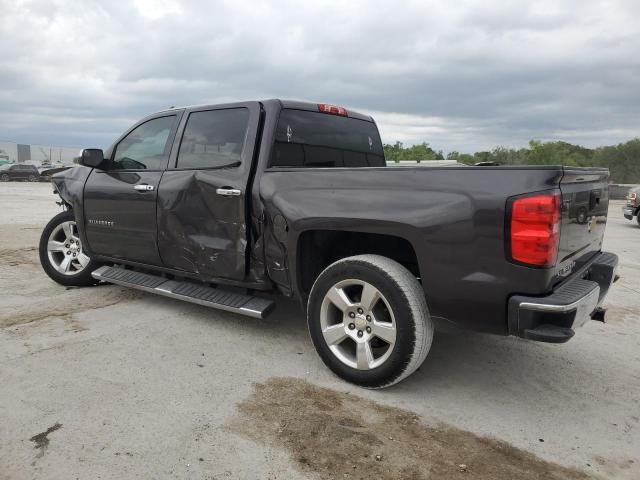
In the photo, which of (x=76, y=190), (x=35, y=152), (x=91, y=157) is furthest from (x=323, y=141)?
(x=35, y=152)

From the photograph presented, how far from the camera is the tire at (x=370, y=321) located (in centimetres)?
299

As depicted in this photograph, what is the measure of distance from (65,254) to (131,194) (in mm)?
1558

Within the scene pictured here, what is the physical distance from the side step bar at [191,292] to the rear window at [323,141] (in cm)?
106

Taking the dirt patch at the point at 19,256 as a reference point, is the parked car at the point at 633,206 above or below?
above

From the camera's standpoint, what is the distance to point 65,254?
18.3ft

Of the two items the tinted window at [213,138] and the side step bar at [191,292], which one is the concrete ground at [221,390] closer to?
the side step bar at [191,292]

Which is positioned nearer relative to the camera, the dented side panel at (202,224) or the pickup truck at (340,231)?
the pickup truck at (340,231)

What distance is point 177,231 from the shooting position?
13.9 ft

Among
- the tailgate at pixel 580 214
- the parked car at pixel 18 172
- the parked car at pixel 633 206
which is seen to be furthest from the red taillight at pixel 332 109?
the parked car at pixel 18 172

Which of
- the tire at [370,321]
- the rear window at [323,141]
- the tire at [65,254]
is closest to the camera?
the tire at [370,321]

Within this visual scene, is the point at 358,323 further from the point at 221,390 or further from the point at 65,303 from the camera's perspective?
the point at 65,303

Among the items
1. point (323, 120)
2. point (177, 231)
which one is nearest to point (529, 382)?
point (323, 120)

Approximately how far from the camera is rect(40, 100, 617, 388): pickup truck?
273 cm

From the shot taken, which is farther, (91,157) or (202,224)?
(91,157)
